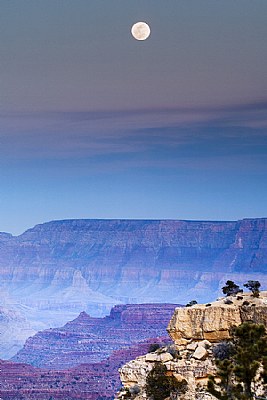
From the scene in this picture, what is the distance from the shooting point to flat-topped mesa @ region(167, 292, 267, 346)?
2029 inches

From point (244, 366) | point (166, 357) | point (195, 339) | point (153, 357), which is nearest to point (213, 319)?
point (195, 339)

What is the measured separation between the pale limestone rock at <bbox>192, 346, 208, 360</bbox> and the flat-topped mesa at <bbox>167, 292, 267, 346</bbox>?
1.71 m

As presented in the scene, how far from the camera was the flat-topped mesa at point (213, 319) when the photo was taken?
51.5m

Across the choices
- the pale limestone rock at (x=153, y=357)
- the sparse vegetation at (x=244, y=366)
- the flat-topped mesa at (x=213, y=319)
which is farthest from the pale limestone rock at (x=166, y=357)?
the sparse vegetation at (x=244, y=366)

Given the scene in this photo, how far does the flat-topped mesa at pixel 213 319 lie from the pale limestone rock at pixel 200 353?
1.71 m

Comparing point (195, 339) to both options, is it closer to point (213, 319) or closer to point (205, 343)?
point (205, 343)

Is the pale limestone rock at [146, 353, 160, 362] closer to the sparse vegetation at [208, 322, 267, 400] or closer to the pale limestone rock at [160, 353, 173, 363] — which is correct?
the pale limestone rock at [160, 353, 173, 363]

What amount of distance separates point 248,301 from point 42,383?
130697mm

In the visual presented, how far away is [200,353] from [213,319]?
268cm

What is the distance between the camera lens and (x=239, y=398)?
4078 centimetres

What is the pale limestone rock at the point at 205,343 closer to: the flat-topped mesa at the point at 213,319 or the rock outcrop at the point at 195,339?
the rock outcrop at the point at 195,339

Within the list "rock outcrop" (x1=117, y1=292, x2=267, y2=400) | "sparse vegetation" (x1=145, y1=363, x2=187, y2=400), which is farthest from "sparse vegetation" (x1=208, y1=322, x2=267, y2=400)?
"rock outcrop" (x1=117, y1=292, x2=267, y2=400)

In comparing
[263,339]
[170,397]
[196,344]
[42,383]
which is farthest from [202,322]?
[42,383]

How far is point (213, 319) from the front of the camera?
52.0m
